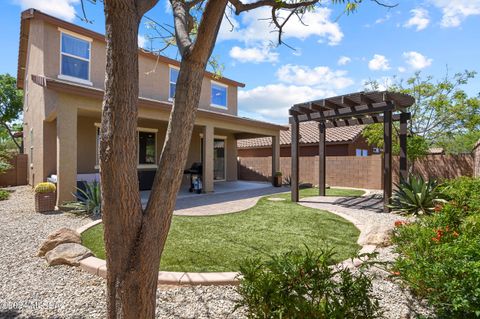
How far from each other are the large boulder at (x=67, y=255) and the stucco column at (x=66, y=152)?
4.39 m

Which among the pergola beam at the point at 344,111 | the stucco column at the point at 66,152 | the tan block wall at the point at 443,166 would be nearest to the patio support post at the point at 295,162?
the pergola beam at the point at 344,111

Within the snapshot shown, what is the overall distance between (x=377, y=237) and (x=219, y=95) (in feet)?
45.7

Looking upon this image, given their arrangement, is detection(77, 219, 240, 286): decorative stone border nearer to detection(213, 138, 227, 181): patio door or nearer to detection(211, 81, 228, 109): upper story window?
detection(213, 138, 227, 181): patio door

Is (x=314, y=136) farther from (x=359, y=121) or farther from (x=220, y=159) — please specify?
(x=359, y=121)

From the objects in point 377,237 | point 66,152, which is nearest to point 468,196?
point 377,237

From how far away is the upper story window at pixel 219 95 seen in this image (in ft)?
57.0

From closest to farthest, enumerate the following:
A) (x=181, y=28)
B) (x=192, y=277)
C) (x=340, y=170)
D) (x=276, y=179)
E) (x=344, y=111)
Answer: (x=181, y=28)
(x=192, y=277)
(x=344, y=111)
(x=276, y=179)
(x=340, y=170)

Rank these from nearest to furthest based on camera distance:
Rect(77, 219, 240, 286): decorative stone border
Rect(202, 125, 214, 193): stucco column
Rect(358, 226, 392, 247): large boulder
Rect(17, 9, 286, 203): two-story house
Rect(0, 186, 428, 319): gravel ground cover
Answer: Rect(0, 186, 428, 319): gravel ground cover
Rect(77, 219, 240, 286): decorative stone border
Rect(358, 226, 392, 247): large boulder
Rect(17, 9, 286, 203): two-story house
Rect(202, 125, 214, 193): stucco column

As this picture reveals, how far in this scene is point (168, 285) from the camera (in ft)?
12.3

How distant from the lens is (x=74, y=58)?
12.2 m

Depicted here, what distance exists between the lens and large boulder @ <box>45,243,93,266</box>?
14.7ft

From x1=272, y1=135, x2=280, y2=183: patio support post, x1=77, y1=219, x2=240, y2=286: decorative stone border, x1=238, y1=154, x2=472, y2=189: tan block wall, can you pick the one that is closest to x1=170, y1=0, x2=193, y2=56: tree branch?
x1=77, y1=219, x2=240, y2=286: decorative stone border

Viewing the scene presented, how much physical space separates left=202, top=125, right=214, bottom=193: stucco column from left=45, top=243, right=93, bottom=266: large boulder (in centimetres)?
801

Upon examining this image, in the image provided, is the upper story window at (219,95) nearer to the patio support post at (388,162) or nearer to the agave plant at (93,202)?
the agave plant at (93,202)
